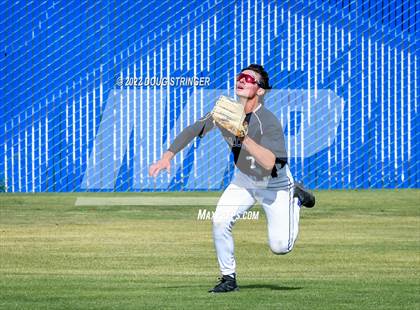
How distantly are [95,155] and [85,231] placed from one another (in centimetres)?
362

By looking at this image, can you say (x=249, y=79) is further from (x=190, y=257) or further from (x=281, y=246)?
(x=190, y=257)

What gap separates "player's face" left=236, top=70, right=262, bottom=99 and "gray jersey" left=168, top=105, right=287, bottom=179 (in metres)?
0.18

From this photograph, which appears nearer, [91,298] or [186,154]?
[91,298]

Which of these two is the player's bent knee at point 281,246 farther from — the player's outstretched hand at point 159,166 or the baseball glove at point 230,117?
the player's outstretched hand at point 159,166

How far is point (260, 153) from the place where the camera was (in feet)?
32.8

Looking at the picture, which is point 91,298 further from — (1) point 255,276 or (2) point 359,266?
(2) point 359,266

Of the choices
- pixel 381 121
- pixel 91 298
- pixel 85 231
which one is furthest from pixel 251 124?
pixel 381 121

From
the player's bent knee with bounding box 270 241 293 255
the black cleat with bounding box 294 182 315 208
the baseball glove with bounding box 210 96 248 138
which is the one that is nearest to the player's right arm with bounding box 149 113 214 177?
the baseball glove with bounding box 210 96 248 138

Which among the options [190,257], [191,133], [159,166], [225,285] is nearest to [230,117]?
[191,133]

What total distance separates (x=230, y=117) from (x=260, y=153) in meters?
0.46

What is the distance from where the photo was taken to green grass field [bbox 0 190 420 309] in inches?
406

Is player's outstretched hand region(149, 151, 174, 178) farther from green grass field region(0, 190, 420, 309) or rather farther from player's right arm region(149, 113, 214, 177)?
green grass field region(0, 190, 420, 309)

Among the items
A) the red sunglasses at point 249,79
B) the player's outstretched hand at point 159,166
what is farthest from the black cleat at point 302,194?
the player's outstretched hand at point 159,166

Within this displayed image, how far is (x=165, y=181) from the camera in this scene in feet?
68.3
